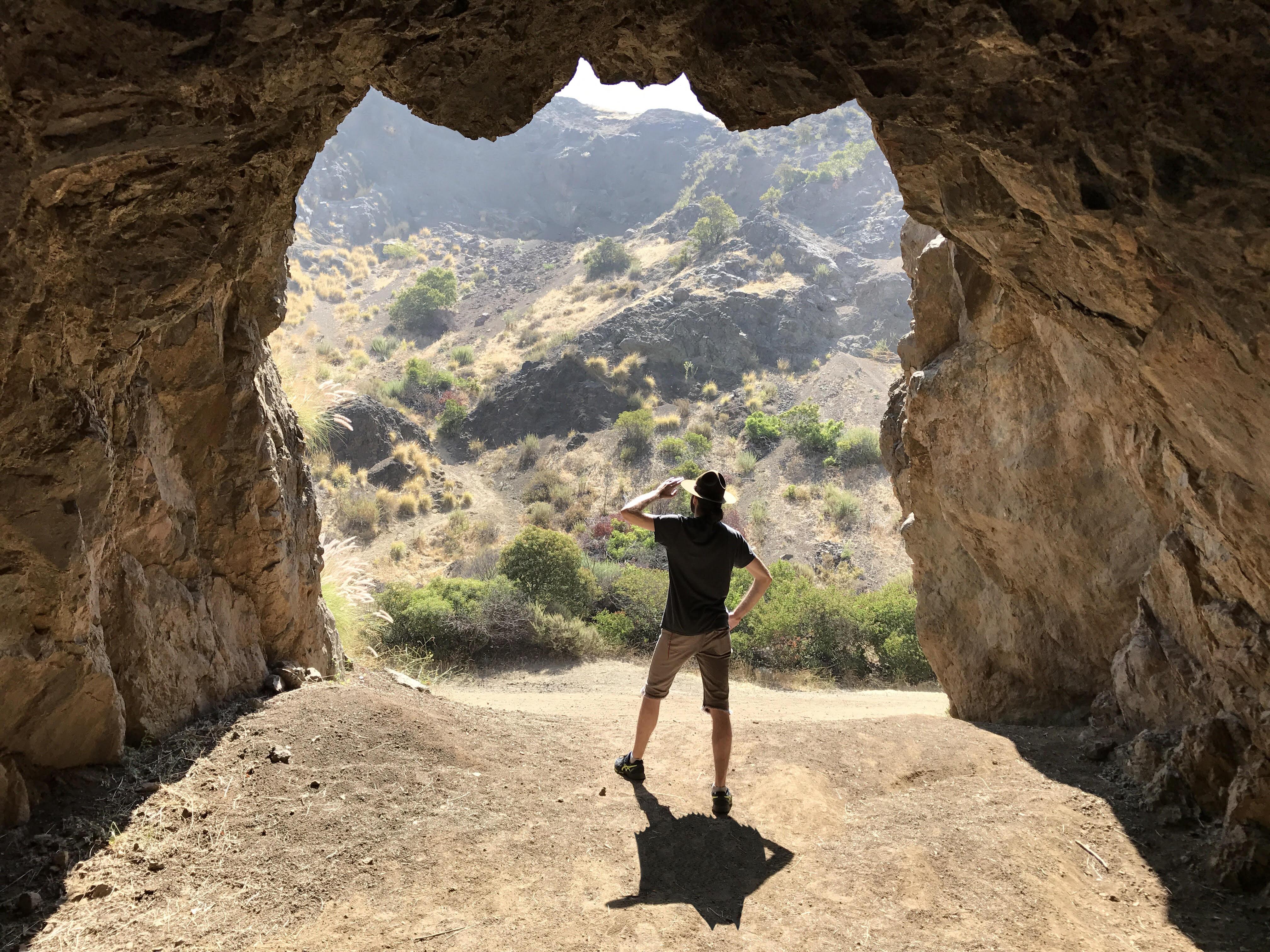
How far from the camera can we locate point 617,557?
903 inches

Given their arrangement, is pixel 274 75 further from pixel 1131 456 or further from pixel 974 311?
pixel 974 311

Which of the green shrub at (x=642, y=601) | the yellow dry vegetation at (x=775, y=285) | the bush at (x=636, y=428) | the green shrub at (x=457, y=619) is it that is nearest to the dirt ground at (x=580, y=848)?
the green shrub at (x=457, y=619)

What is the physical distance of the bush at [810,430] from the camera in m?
31.4

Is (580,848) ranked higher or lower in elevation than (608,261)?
lower

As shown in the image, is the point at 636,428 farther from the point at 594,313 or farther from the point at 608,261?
the point at 608,261

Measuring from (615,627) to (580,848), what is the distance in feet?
37.0

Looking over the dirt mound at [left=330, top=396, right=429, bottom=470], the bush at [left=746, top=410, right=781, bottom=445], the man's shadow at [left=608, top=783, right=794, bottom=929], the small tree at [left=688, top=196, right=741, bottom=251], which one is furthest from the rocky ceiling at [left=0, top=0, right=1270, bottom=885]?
A: the small tree at [left=688, top=196, right=741, bottom=251]

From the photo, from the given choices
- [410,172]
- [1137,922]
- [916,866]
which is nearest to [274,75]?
[916,866]

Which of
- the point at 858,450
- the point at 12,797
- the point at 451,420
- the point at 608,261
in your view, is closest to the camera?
the point at 12,797

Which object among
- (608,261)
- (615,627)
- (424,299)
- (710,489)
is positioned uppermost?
(608,261)

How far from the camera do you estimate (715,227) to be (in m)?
48.5

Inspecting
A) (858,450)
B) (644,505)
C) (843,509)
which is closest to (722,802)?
(644,505)

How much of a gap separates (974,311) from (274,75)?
566cm

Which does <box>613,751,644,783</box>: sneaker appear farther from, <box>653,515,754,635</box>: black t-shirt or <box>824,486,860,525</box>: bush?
→ <box>824,486,860,525</box>: bush
